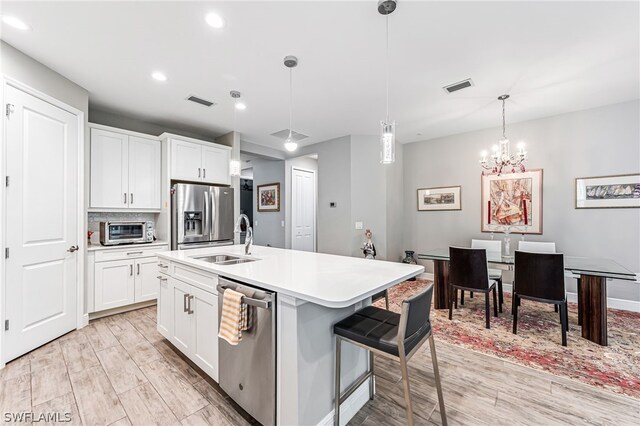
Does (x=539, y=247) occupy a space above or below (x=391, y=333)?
above

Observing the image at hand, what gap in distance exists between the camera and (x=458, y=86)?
118 inches

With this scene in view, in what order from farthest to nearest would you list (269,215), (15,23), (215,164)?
(269,215) → (215,164) → (15,23)

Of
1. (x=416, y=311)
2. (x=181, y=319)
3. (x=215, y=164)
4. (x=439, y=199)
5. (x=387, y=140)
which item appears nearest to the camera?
(x=416, y=311)

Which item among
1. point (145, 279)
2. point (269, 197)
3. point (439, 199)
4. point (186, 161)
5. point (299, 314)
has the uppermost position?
point (186, 161)

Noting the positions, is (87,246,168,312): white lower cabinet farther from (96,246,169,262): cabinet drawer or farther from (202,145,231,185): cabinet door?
(202,145,231,185): cabinet door

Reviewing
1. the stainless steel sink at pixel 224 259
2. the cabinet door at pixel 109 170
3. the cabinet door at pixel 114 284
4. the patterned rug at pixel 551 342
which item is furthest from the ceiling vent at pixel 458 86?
the cabinet door at pixel 114 284

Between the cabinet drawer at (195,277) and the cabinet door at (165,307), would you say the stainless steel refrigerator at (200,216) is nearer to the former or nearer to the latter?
the cabinet door at (165,307)

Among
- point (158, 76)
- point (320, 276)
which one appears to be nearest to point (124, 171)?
point (158, 76)

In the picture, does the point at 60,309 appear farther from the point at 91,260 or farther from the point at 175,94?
the point at 175,94

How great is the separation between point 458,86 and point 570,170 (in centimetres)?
240

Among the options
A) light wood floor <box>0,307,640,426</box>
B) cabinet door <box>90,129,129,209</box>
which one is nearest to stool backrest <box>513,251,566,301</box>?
light wood floor <box>0,307,640,426</box>

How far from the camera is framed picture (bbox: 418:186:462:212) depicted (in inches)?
190

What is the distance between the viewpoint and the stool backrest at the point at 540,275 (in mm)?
2588

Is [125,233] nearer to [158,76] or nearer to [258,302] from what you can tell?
[158,76]
